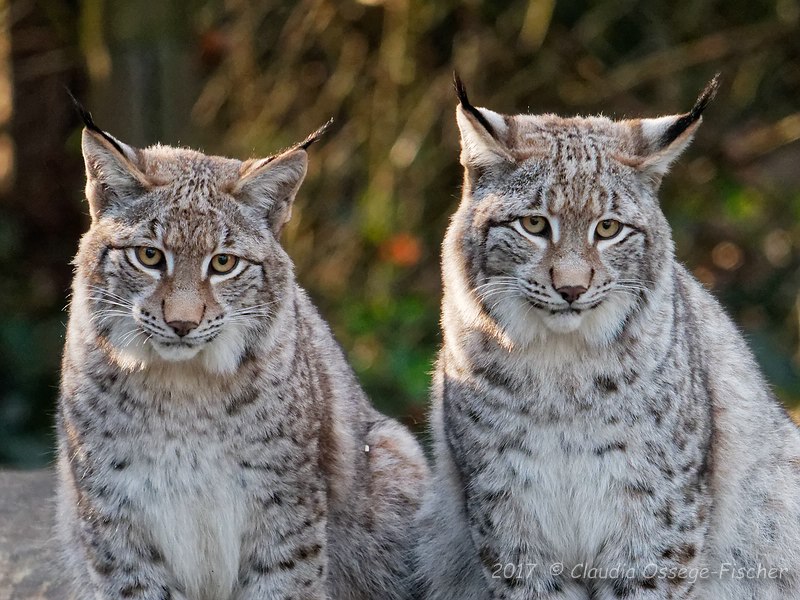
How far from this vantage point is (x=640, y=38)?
9500mm

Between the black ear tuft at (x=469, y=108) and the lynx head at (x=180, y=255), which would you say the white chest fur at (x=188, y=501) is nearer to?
the lynx head at (x=180, y=255)

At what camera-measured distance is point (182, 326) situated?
4473 millimetres

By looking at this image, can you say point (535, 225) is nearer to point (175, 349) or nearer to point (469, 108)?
point (469, 108)

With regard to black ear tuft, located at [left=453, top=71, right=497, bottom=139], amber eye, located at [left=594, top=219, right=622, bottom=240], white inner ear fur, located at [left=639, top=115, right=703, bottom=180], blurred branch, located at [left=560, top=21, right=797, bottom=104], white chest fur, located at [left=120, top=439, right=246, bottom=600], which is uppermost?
blurred branch, located at [left=560, top=21, right=797, bottom=104]

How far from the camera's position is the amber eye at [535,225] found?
4.55 meters

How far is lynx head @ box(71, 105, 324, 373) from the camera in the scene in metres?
4.53

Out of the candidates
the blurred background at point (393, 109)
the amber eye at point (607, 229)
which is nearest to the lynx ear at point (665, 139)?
the amber eye at point (607, 229)

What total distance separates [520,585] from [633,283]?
1.18 metres

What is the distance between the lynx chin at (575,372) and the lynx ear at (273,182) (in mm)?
612

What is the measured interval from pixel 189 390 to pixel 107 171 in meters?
0.84

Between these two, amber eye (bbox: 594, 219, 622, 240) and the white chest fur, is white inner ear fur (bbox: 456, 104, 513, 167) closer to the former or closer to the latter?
amber eye (bbox: 594, 219, 622, 240)

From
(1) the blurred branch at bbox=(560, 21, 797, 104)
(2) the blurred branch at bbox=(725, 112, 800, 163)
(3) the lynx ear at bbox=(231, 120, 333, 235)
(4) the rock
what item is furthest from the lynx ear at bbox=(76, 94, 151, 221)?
(2) the blurred branch at bbox=(725, 112, 800, 163)

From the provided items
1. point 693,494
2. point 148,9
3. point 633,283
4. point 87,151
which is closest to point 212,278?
point 87,151

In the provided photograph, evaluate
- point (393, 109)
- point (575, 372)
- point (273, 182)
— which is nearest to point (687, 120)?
point (575, 372)
